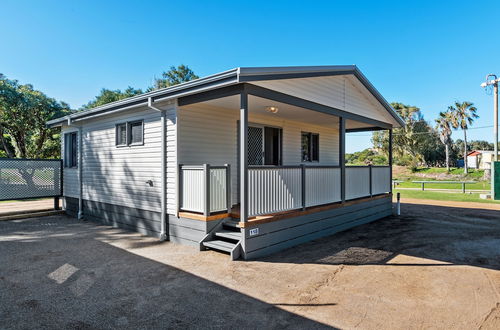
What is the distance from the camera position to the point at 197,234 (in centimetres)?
577

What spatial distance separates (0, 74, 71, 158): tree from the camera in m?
15.8

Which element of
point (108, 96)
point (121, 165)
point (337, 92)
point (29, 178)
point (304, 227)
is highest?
point (108, 96)

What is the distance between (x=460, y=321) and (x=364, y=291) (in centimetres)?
105

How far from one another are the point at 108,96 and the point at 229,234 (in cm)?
2544

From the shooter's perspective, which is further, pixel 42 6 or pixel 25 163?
pixel 42 6

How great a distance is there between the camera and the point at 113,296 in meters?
3.62

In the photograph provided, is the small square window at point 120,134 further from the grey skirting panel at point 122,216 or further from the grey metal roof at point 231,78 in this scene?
the grey skirting panel at point 122,216

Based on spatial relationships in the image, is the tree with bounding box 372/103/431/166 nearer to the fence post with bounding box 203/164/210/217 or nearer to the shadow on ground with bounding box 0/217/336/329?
the fence post with bounding box 203/164/210/217

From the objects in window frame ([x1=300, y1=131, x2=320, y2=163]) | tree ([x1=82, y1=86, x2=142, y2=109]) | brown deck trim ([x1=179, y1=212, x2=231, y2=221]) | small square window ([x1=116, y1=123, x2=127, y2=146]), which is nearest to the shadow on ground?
brown deck trim ([x1=179, y1=212, x2=231, y2=221])

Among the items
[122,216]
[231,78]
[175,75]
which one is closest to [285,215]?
[231,78]

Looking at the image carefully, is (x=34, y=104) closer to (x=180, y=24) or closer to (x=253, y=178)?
(x=180, y=24)

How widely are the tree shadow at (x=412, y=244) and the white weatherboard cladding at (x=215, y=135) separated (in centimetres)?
277

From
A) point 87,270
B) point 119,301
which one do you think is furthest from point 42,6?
point 119,301

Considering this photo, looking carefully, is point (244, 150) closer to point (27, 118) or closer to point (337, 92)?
point (337, 92)
